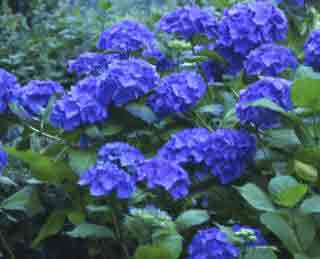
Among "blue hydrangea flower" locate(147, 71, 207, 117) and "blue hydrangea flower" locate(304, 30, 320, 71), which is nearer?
"blue hydrangea flower" locate(147, 71, 207, 117)

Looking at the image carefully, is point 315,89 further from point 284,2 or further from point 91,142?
point 284,2

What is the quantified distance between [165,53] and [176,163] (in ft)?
2.36

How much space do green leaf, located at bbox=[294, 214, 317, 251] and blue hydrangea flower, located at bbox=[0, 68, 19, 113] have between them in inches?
36.1

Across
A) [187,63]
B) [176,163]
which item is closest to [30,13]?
[187,63]

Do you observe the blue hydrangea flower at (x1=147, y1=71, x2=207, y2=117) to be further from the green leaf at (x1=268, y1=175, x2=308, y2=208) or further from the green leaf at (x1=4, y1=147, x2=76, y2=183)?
the green leaf at (x1=268, y1=175, x2=308, y2=208)

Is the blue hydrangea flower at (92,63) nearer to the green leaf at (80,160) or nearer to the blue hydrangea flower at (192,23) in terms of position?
the blue hydrangea flower at (192,23)

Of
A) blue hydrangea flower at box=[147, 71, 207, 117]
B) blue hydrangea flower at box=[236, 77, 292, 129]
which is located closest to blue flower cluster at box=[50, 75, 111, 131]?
blue hydrangea flower at box=[147, 71, 207, 117]

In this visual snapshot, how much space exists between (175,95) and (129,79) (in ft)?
0.48

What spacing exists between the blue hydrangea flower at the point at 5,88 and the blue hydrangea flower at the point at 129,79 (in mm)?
339

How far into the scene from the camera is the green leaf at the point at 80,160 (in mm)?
2074

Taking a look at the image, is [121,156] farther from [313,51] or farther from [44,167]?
[313,51]

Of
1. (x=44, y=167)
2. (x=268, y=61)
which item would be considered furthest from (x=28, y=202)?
(x=268, y=61)

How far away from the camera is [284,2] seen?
3025mm

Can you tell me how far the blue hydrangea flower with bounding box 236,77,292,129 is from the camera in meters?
1.96
